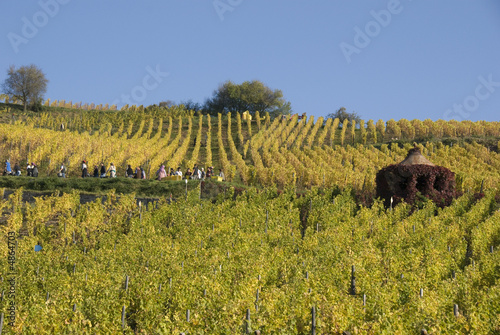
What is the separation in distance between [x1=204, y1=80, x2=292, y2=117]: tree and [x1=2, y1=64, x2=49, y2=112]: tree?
1911cm

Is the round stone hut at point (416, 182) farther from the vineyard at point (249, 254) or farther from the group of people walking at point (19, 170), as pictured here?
the group of people walking at point (19, 170)

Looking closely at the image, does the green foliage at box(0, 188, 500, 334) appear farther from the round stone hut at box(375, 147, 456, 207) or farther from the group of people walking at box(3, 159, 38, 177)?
the group of people walking at box(3, 159, 38, 177)

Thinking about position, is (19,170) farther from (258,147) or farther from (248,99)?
(248,99)

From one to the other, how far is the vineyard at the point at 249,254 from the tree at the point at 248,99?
3037 cm

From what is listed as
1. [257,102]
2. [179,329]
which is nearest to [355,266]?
[179,329]

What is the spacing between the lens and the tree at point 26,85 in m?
57.4

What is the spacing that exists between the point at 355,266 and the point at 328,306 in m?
3.29

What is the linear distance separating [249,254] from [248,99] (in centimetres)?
5319

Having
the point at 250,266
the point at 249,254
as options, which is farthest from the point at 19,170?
the point at 250,266

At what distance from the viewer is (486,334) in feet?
32.0

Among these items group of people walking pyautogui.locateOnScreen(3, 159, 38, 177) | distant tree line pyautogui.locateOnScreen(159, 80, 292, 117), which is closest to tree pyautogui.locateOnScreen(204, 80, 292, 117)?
distant tree line pyautogui.locateOnScreen(159, 80, 292, 117)

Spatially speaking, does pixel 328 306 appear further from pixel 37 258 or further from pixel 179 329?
pixel 37 258

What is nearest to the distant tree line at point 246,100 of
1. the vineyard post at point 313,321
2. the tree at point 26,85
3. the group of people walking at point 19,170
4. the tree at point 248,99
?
the tree at point 248,99

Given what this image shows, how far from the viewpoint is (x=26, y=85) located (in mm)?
57469
